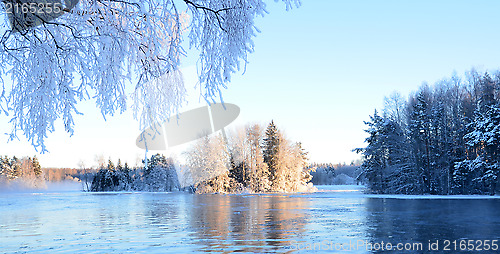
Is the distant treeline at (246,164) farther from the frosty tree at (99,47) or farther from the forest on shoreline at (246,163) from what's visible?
the frosty tree at (99,47)

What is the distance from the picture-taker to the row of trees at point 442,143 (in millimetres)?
40781

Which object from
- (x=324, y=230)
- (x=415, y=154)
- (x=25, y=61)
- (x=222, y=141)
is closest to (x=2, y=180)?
(x=222, y=141)

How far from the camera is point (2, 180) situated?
319 ft

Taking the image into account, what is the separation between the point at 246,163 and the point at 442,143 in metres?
30.6

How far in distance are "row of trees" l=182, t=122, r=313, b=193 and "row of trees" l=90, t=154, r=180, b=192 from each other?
100 ft

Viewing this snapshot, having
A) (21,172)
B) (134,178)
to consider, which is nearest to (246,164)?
(134,178)

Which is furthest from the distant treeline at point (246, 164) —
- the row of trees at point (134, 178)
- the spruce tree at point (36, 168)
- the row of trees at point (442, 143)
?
the spruce tree at point (36, 168)

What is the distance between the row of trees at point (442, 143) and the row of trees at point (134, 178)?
5802 centimetres

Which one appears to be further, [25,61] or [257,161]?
[257,161]

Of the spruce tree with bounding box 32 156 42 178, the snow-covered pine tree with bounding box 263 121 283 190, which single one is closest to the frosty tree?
the snow-covered pine tree with bounding box 263 121 283 190

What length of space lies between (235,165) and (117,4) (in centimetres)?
6302

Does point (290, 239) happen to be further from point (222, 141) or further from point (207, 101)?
point (222, 141)

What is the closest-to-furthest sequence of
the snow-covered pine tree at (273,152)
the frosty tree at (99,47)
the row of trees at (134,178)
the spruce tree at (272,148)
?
the frosty tree at (99,47), the snow-covered pine tree at (273,152), the spruce tree at (272,148), the row of trees at (134,178)

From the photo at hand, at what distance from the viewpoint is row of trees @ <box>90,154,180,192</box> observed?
97.1 metres
